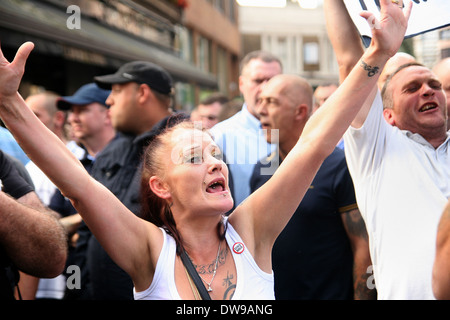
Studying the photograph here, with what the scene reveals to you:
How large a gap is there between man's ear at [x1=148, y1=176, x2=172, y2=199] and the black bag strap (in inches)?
10.2

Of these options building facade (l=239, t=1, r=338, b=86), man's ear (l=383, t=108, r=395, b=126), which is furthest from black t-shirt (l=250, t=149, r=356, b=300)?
building facade (l=239, t=1, r=338, b=86)

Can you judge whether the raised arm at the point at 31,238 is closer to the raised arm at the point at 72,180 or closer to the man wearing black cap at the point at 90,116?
the raised arm at the point at 72,180

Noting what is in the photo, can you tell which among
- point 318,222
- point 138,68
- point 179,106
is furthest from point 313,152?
point 179,106

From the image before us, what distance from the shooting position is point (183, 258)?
1.99 m

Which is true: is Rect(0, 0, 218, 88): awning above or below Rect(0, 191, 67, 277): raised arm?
above

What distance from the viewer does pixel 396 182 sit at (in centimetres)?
237

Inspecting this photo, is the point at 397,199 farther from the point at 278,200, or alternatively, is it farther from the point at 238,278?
the point at 238,278

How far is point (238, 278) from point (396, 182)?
0.84 meters

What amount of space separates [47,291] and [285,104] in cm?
208

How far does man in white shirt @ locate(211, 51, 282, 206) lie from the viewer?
11.8ft

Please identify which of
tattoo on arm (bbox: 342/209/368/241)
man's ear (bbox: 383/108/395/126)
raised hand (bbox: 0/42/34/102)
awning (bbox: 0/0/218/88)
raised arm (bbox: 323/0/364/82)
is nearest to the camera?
raised hand (bbox: 0/42/34/102)

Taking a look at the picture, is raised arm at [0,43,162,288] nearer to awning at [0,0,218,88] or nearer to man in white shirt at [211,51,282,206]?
man in white shirt at [211,51,282,206]

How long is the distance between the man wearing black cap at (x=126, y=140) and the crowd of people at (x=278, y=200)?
1cm

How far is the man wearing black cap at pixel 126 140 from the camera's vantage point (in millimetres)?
3266
